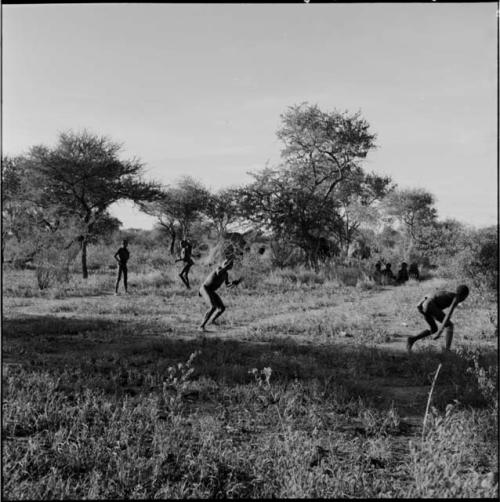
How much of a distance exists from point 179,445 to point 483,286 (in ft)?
41.2

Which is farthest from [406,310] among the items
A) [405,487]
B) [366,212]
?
[366,212]

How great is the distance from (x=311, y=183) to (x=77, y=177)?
13.9 m

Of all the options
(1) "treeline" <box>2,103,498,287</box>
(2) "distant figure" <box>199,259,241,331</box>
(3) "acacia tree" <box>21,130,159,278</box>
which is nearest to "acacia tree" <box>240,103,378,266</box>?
(1) "treeline" <box>2,103,498,287</box>

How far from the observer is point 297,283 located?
17.9 meters

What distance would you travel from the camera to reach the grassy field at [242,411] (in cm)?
310

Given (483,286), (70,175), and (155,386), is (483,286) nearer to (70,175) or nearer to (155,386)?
(155,386)

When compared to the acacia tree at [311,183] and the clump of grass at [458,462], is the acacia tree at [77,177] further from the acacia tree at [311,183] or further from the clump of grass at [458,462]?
the clump of grass at [458,462]

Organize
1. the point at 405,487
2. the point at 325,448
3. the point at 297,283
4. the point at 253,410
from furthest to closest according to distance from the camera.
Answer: the point at 297,283 < the point at 253,410 < the point at 325,448 < the point at 405,487

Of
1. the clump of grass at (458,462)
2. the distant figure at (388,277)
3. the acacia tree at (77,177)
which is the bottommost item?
the clump of grass at (458,462)

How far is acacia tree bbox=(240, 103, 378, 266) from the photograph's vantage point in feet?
77.6

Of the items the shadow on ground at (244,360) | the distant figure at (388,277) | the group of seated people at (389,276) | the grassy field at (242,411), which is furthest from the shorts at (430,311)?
the distant figure at (388,277)

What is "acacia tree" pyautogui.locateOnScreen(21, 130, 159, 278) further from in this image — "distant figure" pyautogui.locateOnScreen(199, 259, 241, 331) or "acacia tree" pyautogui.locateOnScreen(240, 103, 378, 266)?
"distant figure" pyautogui.locateOnScreen(199, 259, 241, 331)

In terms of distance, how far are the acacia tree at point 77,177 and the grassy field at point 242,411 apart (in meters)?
15.6

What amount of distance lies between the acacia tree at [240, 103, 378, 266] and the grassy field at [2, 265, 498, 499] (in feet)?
46.0
